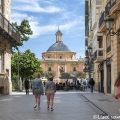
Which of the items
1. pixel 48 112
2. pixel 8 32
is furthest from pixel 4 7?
pixel 48 112

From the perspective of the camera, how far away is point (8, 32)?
26.9m

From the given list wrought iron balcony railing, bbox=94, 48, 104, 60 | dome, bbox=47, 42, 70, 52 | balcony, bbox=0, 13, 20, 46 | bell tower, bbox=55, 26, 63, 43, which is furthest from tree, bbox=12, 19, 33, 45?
bell tower, bbox=55, 26, 63, 43

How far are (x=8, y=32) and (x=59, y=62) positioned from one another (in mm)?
97257

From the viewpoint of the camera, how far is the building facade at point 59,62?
123188mm

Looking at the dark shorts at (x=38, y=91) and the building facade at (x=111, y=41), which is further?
the building facade at (x=111, y=41)

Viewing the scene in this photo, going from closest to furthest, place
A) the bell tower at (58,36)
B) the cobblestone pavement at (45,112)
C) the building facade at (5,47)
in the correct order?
the cobblestone pavement at (45,112) → the building facade at (5,47) → the bell tower at (58,36)

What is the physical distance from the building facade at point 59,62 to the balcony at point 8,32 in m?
89.0

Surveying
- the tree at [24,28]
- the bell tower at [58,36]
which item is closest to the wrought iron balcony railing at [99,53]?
the tree at [24,28]

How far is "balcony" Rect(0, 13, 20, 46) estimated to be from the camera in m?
25.2

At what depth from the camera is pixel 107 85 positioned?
2978 cm

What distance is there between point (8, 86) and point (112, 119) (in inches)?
797

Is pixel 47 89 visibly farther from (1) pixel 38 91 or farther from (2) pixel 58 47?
(2) pixel 58 47

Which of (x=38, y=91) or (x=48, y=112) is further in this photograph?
(x=38, y=91)

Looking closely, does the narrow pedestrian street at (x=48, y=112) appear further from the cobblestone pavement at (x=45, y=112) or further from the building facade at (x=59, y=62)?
the building facade at (x=59, y=62)
